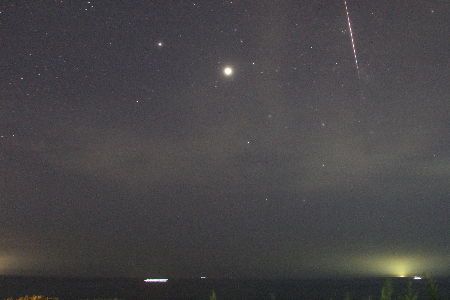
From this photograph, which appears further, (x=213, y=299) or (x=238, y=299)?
(x=238, y=299)

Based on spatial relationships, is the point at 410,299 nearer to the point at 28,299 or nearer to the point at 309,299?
the point at 28,299

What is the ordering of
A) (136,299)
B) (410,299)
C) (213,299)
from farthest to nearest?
(136,299) < (213,299) < (410,299)

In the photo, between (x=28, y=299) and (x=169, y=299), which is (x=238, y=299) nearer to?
(x=169, y=299)

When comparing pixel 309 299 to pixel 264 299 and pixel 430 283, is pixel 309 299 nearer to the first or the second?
pixel 264 299

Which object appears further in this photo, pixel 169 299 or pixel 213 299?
pixel 169 299

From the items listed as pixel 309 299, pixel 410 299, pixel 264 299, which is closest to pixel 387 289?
pixel 410 299

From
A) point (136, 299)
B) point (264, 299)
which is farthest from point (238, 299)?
point (136, 299)

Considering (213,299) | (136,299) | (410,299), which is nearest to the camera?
(410,299)
